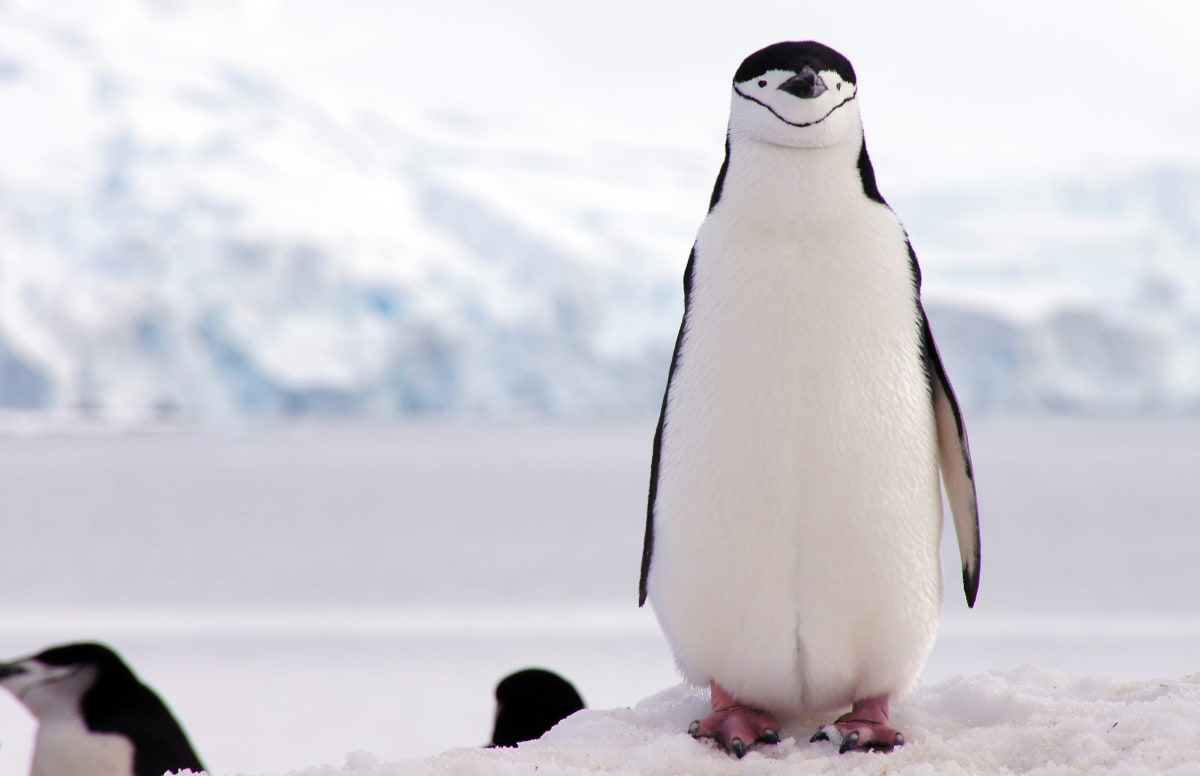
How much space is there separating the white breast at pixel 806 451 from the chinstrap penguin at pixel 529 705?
113cm

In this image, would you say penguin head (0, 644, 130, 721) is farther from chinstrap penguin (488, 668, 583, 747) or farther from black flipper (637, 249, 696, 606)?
black flipper (637, 249, 696, 606)

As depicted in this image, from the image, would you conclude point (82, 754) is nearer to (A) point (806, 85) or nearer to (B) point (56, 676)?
(B) point (56, 676)

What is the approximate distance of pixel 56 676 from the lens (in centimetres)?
229

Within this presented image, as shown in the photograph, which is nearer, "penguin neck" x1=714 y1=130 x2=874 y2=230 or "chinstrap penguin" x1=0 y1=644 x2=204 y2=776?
"penguin neck" x1=714 y1=130 x2=874 y2=230

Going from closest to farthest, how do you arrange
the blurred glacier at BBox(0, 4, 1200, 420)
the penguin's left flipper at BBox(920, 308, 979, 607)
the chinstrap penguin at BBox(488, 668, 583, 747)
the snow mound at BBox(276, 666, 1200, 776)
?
the snow mound at BBox(276, 666, 1200, 776)
the penguin's left flipper at BBox(920, 308, 979, 607)
the chinstrap penguin at BBox(488, 668, 583, 747)
the blurred glacier at BBox(0, 4, 1200, 420)

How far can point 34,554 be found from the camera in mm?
16781

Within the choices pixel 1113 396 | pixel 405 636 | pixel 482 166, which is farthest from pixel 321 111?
pixel 405 636

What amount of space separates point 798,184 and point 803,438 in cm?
34

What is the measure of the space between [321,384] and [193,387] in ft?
10.2

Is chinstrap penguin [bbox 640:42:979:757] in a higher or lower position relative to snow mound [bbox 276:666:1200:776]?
higher

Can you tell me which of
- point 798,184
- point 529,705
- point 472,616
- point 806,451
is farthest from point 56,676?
point 472,616

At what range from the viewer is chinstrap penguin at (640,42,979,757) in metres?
1.73

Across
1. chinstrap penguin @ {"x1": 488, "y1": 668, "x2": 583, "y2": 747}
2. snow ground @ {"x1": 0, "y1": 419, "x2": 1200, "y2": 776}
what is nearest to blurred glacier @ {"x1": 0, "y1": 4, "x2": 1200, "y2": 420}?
snow ground @ {"x1": 0, "y1": 419, "x2": 1200, "y2": 776}

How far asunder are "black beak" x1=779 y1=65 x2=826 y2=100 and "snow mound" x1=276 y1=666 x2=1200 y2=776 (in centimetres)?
85
